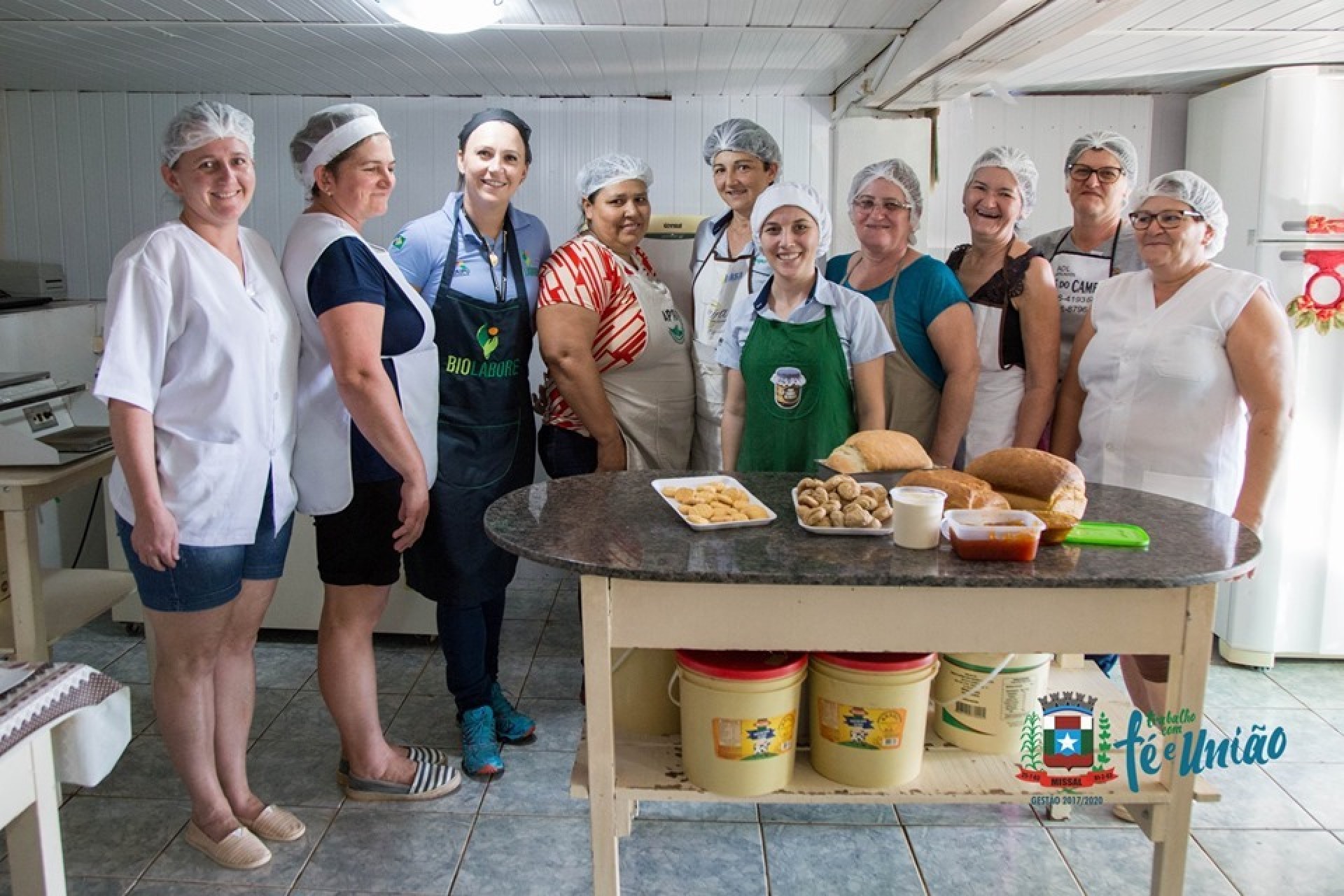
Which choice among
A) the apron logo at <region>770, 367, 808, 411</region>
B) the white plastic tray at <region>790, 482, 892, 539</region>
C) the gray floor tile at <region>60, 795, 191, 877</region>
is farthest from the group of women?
the white plastic tray at <region>790, 482, 892, 539</region>

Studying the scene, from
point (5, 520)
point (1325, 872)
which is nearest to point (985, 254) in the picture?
point (1325, 872)

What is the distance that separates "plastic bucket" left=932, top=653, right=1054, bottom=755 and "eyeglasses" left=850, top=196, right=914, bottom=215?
1151 millimetres

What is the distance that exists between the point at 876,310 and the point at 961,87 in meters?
1.03

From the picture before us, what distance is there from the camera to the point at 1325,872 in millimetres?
2229

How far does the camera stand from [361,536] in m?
2.32

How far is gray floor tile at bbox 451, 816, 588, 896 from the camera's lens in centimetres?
215

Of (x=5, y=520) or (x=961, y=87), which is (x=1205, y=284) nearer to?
(x=961, y=87)

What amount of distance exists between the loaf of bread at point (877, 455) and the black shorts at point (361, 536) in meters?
0.96

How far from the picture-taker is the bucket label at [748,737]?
1.71 meters

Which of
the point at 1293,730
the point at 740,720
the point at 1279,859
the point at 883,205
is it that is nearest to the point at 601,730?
the point at 740,720

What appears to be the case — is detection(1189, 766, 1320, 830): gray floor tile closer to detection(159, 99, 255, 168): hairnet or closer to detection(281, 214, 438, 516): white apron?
detection(281, 214, 438, 516): white apron

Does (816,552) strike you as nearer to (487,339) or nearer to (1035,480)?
(1035,480)

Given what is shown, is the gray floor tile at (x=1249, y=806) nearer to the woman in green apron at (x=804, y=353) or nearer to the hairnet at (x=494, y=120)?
the woman in green apron at (x=804, y=353)

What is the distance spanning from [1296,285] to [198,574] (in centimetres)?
307
